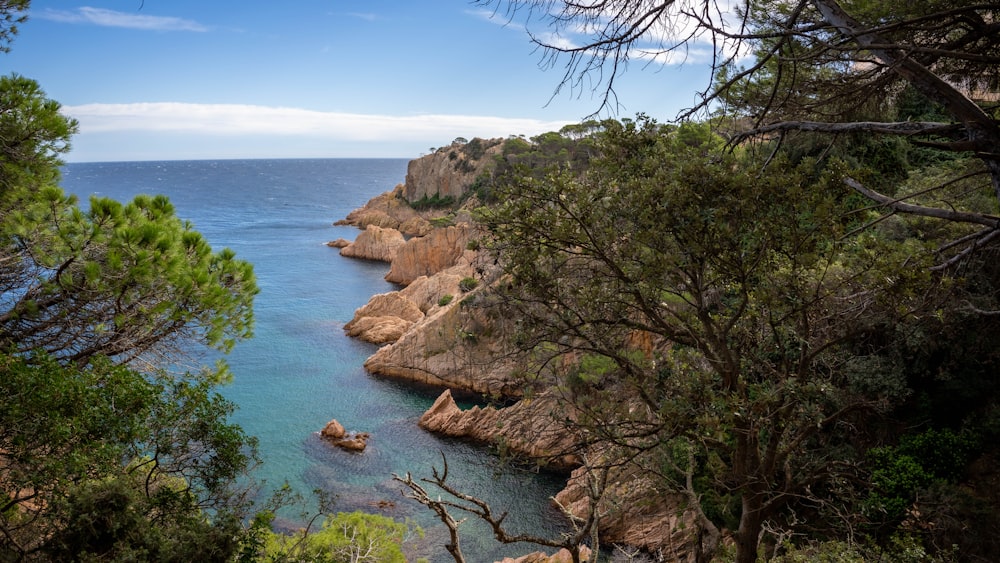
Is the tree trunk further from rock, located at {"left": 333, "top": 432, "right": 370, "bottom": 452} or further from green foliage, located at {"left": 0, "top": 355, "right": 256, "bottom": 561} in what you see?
rock, located at {"left": 333, "top": 432, "right": 370, "bottom": 452}

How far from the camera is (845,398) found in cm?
1139

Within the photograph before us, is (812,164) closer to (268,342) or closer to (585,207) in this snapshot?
(585,207)

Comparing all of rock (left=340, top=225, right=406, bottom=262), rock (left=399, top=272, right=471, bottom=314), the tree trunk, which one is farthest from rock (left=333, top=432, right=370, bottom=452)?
rock (left=340, top=225, right=406, bottom=262)

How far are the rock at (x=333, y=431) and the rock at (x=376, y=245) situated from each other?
1398 inches

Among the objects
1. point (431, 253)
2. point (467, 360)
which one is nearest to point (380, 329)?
point (467, 360)

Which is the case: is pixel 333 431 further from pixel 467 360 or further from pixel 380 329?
pixel 380 329

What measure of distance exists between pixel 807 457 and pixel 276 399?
22350 millimetres

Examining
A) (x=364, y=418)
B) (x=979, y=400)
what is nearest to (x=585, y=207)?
(x=979, y=400)

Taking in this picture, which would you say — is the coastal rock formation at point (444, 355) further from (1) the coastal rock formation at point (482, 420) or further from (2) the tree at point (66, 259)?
(2) the tree at point (66, 259)

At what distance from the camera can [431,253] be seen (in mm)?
46906

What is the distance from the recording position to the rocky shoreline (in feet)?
30.3

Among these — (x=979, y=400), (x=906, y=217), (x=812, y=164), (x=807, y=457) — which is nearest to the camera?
(x=812, y=164)

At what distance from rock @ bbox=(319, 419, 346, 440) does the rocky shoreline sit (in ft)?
10.6

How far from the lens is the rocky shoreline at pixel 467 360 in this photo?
9227mm
